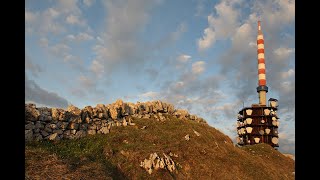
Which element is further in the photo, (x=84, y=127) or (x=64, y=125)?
(x=84, y=127)

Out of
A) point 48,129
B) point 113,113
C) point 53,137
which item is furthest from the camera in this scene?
point 113,113

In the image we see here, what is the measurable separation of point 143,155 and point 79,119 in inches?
266

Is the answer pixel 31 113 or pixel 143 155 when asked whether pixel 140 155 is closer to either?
pixel 143 155

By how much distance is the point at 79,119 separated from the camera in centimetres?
2395

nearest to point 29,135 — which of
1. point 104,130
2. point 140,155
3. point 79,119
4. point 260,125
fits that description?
point 79,119

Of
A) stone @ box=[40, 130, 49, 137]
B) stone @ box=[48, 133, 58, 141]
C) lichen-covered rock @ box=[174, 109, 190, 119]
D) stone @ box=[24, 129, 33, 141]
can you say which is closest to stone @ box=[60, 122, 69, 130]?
stone @ box=[48, 133, 58, 141]

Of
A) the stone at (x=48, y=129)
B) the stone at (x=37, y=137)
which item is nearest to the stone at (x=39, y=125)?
the stone at (x=48, y=129)

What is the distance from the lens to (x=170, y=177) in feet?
66.1

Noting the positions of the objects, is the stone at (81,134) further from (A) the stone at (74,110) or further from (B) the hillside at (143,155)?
(A) the stone at (74,110)

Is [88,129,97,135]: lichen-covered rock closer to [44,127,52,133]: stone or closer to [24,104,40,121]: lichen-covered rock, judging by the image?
[44,127,52,133]: stone

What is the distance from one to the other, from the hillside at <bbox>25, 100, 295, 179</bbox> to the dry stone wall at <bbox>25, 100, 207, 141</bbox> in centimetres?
44

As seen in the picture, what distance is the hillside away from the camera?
1723 centimetres

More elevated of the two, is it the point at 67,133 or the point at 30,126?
the point at 30,126
